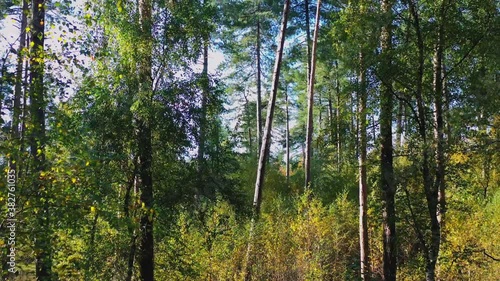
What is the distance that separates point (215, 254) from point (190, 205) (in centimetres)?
185

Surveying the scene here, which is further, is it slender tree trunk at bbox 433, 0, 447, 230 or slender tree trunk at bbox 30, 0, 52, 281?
slender tree trunk at bbox 433, 0, 447, 230

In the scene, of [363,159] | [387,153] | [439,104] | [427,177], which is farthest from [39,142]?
[363,159]

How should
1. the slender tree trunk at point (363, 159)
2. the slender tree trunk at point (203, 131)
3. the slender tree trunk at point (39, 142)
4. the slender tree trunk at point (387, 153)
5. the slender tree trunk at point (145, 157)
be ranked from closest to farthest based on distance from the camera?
the slender tree trunk at point (39, 142)
the slender tree trunk at point (145, 157)
the slender tree trunk at point (387, 153)
the slender tree trunk at point (203, 131)
the slender tree trunk at point (363, 159)

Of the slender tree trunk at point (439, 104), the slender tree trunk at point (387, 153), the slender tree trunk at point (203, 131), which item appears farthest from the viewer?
the slender tree trunk at point (203, 131)

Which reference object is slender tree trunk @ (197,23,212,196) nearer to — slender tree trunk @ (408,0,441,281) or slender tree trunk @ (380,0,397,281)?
slender tree trunk @ (380,0,397,281)

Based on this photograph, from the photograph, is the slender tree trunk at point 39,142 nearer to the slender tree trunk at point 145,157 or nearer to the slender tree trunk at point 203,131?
the slender tree trunk at point 145,157

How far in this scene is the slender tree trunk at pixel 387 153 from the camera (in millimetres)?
6762

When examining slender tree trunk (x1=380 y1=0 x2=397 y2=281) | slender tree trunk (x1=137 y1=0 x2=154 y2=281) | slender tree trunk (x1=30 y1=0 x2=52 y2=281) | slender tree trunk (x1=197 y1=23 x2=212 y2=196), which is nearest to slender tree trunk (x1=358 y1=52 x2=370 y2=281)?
slender tree trunk (x1=380 y1=0 x2=397 y2=281)

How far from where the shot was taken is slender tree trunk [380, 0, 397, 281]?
6.76 metres

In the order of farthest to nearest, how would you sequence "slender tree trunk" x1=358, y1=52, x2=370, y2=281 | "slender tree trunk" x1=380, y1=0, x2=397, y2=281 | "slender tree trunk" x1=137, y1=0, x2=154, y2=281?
"slender tree trunk" x1=358, y1=52, x2=370, y2=281 < "slender tree trunk" x1=380, y1=0, x2=397, y2=281 < "slender tree trunk" x1=137, y1=0, x2=154, y2=281

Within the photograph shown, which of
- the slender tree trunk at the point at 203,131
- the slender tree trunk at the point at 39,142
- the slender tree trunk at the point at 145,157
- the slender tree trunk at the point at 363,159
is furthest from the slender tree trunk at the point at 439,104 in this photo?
the slender tree trunk at the point at 39,142

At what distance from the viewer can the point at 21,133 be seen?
10.4 ft

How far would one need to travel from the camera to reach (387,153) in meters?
7.91

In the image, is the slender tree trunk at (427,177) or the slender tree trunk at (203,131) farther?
the slender tree trunk at (203,131)
